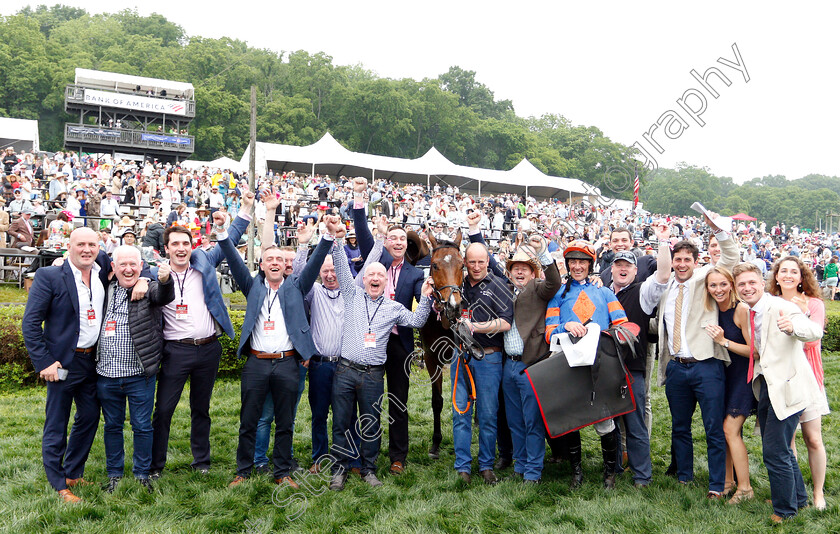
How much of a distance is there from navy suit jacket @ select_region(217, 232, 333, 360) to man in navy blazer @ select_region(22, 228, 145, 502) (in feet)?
3.50

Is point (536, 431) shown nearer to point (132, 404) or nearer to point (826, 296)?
point (132, 404)

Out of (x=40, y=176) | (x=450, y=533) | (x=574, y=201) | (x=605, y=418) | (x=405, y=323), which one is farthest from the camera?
(x=574, y=201)

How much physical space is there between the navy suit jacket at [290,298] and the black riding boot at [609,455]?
8.52 feet

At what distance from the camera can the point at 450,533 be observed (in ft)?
13.4

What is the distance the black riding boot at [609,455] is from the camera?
479 cm

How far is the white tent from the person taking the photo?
1465 inches

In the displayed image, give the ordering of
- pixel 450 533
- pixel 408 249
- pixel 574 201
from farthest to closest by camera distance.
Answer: pixel 574 201 < pixel 408 249 < pixel 450 533

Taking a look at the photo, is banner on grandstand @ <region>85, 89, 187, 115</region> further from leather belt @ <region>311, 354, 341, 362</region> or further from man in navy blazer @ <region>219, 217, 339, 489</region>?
leather belt @ <region>311, 354, 341, 362</region>

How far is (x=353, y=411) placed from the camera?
16.5ft

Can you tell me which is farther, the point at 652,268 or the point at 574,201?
the point at 574,201

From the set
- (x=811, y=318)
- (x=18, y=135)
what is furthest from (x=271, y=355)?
(x=18, y=135)

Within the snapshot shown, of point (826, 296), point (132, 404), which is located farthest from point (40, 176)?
point (826, 296)

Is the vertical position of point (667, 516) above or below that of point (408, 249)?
below

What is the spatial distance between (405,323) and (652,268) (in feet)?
9.22
